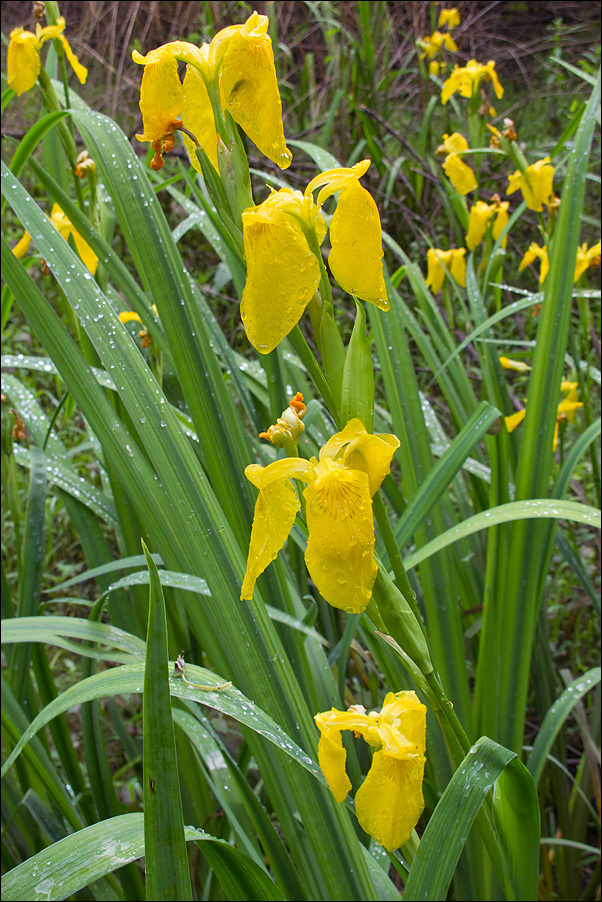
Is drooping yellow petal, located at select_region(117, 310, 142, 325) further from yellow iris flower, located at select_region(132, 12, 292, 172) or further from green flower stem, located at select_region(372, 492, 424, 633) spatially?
green flower stem, located at select_region(372, 492, 424, 633)

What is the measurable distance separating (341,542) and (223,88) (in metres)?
0.28

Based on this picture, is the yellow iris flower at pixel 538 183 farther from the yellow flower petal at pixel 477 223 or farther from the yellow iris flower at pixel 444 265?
the yellow iris flower at pixel 444 265

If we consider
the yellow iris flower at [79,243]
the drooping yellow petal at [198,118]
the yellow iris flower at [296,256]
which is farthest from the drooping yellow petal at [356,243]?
the yellow iris flower at [79,243]

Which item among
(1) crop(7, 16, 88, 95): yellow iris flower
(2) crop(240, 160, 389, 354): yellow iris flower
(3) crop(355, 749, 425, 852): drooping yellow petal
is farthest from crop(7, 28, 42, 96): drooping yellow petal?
(3) crop(355, 749, 425, 852): drooping yellow petal

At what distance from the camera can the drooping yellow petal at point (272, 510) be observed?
0.41 metres

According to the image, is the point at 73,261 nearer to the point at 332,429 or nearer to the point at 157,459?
the point at 157,459

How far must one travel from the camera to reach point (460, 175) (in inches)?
57.6

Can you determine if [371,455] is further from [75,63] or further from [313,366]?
[75,63]

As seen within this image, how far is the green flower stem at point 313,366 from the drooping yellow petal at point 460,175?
1.20 metres

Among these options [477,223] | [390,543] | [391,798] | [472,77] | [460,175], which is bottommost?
[391,798]

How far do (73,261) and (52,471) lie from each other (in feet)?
1.38

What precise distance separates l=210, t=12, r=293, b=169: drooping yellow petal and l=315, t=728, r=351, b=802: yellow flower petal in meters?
0.39

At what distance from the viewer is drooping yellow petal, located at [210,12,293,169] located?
41cm

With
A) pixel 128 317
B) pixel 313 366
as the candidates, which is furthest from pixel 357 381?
pixel 128 317
